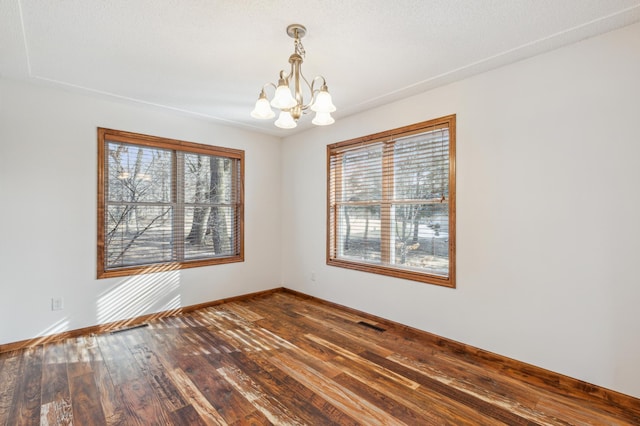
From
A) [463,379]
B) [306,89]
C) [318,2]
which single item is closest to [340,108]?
[306,89]

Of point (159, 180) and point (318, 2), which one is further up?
point (318, 2)

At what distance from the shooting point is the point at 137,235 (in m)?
3.72

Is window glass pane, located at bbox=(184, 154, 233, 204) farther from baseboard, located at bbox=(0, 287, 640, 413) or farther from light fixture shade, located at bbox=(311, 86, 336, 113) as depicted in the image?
light fixture shade, located at bbox=(311, 86, 336, 113)

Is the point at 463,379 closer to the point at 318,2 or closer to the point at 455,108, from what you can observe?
the point at 455,108

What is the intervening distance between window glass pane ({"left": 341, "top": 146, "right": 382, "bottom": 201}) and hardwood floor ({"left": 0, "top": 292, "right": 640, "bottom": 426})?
1614mm

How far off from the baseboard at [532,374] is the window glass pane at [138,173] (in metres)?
3.42

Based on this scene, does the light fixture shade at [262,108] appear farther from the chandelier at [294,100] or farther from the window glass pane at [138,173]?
the window glass pane at [138,173]

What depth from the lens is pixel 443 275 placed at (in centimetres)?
307

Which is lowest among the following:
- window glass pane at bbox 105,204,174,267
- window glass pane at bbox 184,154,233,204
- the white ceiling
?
window glass pane at bbox 105,204,174,267

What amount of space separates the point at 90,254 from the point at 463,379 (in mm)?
3831

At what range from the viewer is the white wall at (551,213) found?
2.09 metres

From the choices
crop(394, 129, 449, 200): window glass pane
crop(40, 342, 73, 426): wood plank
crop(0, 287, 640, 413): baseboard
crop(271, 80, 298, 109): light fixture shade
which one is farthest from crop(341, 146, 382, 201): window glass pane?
crop(40, 342, 73, 426): wood plank

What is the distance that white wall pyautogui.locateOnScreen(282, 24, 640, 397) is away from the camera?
2.09 meters

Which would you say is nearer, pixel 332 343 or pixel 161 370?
pixel 161 370
